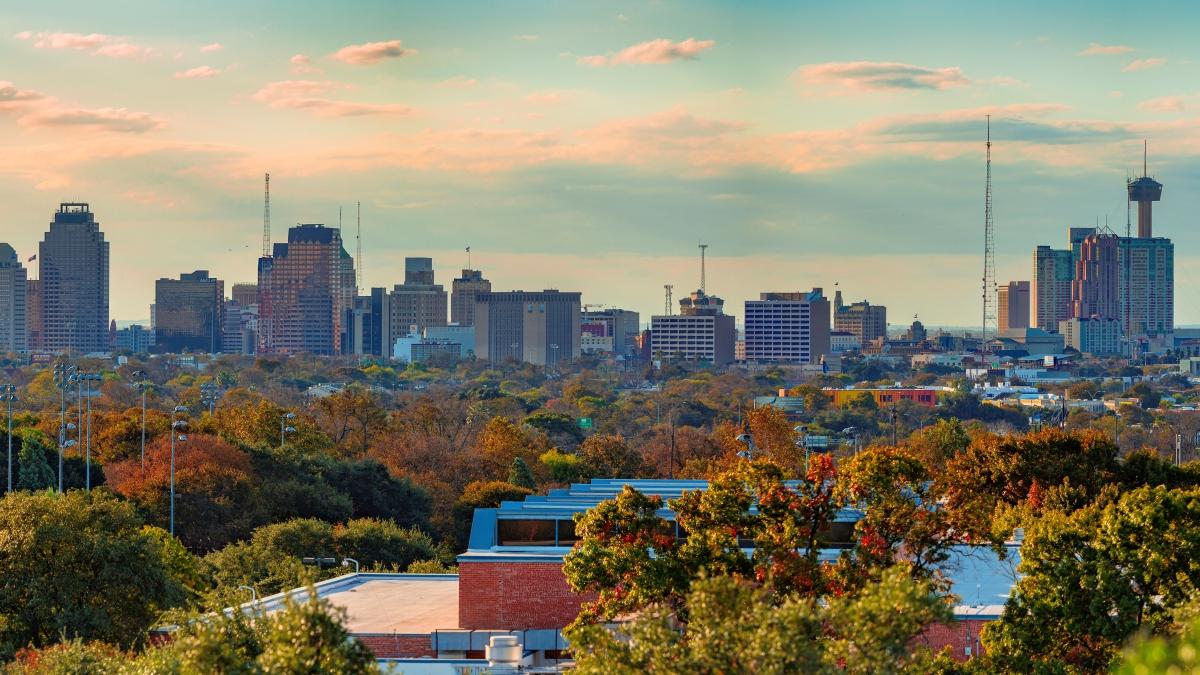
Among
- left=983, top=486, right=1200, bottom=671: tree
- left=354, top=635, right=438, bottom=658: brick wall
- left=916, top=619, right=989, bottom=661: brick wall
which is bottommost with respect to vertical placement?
left=354, top=635, right=438, bottom=658: brick wall

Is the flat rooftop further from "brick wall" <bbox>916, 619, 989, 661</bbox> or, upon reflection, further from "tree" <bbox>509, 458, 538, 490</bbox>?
"tree" <bbox>509, 458, 538, 490</bbox>

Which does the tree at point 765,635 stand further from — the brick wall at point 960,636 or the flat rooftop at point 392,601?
the flat rooftop at point 392,601

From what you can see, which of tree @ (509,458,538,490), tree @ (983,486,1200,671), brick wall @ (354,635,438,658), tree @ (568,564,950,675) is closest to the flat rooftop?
brick wall @ (354,635,438,658)

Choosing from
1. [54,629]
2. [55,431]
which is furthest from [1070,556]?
[55,431]

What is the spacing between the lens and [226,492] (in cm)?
6888

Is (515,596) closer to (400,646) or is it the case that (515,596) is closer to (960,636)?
(400,646)

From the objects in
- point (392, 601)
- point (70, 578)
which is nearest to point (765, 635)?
point (392, 601)

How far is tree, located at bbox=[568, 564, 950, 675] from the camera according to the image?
60.6ft

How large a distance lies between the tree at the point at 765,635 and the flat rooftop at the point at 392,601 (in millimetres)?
16169

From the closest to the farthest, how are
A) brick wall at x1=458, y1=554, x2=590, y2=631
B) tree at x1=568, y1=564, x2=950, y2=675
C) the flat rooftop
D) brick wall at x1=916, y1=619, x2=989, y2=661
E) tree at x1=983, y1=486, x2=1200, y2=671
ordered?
tree at x1=568, y1=564, x2=950, y2=675 < tree at x1=983, y1=486, x2=1200, y2=671 < brick wall at x1=916, y1=619, x2=989, y2=661 < brick wall at x1=458, y1=554, x2=590, y2=631 < the flat rooftop

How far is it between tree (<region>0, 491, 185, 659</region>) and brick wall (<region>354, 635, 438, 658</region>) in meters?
4.78

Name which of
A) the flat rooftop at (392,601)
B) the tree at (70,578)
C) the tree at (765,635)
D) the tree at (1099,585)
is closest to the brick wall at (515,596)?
the flat rooftop at (392,601)

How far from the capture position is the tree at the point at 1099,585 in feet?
90.1

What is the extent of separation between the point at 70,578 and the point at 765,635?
2405 centimetres
